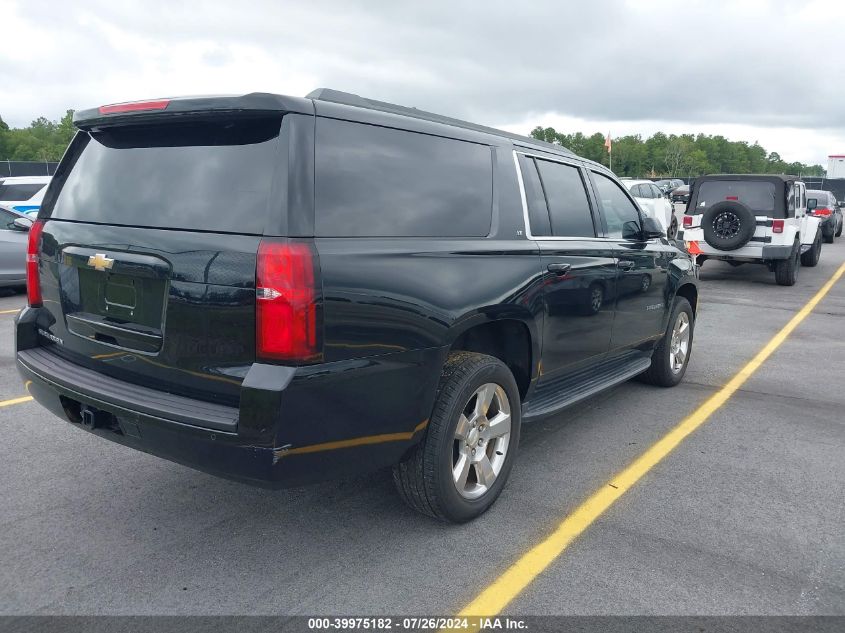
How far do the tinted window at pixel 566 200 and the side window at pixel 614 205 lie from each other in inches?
10.7

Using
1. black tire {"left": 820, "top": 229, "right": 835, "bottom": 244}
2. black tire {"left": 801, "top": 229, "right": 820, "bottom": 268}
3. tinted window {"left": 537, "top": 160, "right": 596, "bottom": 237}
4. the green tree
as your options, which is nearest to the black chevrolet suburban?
tinted window {"left": 537, "top": 160, "right": 596, "bottom": 237}

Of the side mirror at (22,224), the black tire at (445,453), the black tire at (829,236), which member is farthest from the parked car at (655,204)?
the black tire at (445,453)

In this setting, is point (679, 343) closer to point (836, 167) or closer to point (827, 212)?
point (827, 212)

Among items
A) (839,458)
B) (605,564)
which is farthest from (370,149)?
(839,458)

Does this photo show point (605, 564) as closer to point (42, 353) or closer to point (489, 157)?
point (489, 157)

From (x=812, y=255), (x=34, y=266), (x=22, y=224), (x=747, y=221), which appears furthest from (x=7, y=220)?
(x=812, y=255)

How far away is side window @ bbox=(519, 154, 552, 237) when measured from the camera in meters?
3.95

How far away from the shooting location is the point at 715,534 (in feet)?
11.3

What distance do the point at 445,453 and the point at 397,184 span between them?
3.95 feet

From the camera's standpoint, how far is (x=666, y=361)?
5.81m

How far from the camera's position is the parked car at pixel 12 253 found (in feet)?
33.9

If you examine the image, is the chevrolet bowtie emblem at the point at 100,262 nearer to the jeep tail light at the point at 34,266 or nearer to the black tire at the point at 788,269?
the jeep tail light at the point at 34,266

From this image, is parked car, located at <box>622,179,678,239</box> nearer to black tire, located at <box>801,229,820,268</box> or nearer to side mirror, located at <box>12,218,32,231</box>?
black tire, located at <box>801,229,820,268</box>

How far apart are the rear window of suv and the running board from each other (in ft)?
27.1
